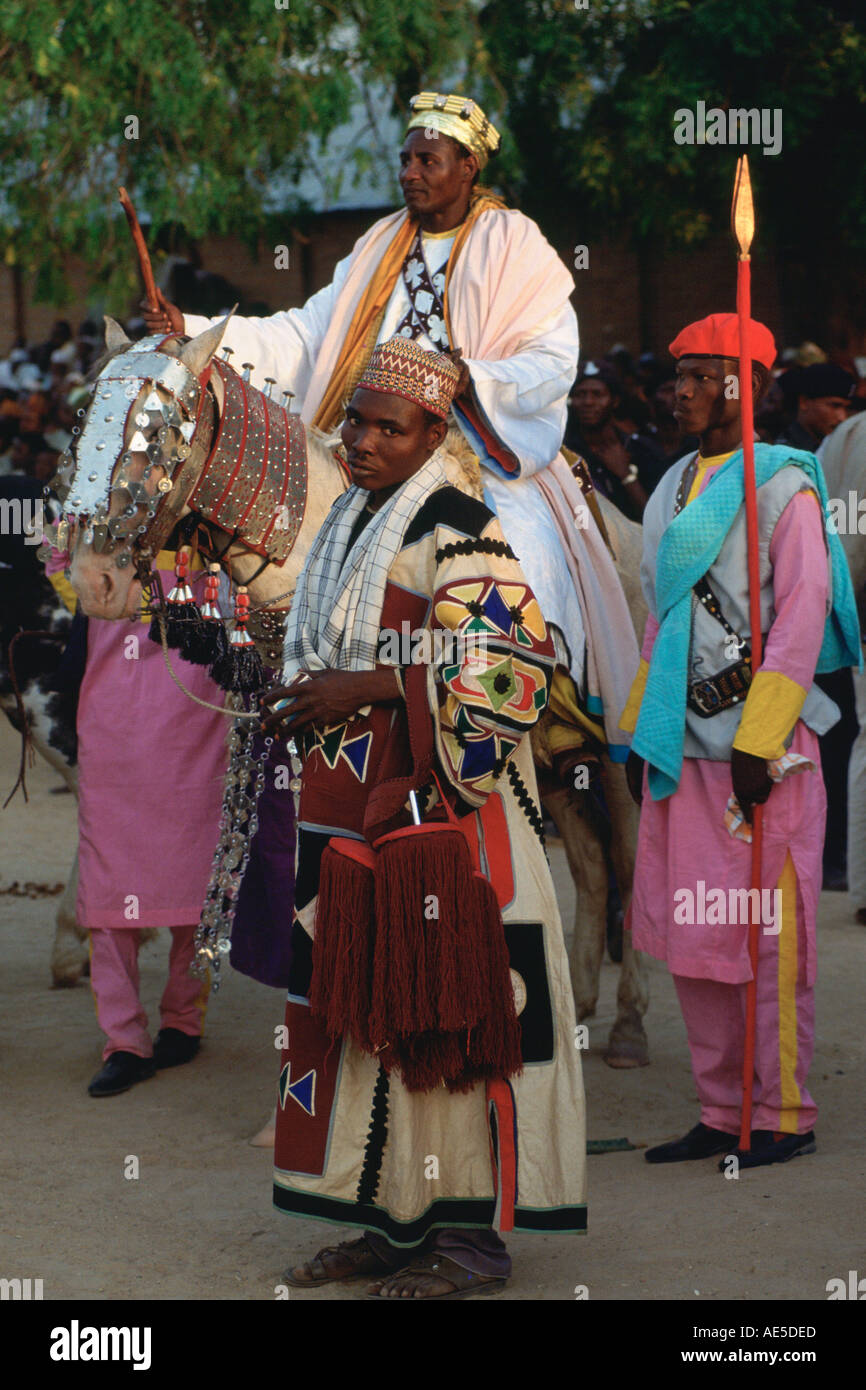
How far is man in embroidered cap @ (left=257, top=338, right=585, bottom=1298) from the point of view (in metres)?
3.86

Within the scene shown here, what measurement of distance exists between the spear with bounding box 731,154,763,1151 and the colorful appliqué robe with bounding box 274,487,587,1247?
1.12 metres

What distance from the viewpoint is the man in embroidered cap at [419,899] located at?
386 centimetres

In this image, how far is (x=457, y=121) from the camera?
18.4 ft

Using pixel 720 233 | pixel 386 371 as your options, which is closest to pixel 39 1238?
pixel 386 371

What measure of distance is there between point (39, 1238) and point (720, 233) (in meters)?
14.3

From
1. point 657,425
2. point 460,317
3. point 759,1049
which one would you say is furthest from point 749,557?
point 657,425

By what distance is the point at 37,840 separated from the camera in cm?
1051

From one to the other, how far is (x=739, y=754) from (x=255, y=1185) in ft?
6.05

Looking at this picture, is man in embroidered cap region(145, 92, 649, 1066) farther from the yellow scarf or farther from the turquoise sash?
the turquoise sash

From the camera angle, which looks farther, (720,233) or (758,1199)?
(720,233)

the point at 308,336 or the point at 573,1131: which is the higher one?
the point at 308,336

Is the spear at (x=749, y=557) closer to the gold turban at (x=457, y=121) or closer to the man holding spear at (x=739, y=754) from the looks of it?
the man holding spear at (x=739, y=754)

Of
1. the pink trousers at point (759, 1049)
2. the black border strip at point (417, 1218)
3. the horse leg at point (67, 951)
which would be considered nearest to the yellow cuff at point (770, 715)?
the pink trousers at point (759, 1049)

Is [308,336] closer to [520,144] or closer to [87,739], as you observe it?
[87,739]
